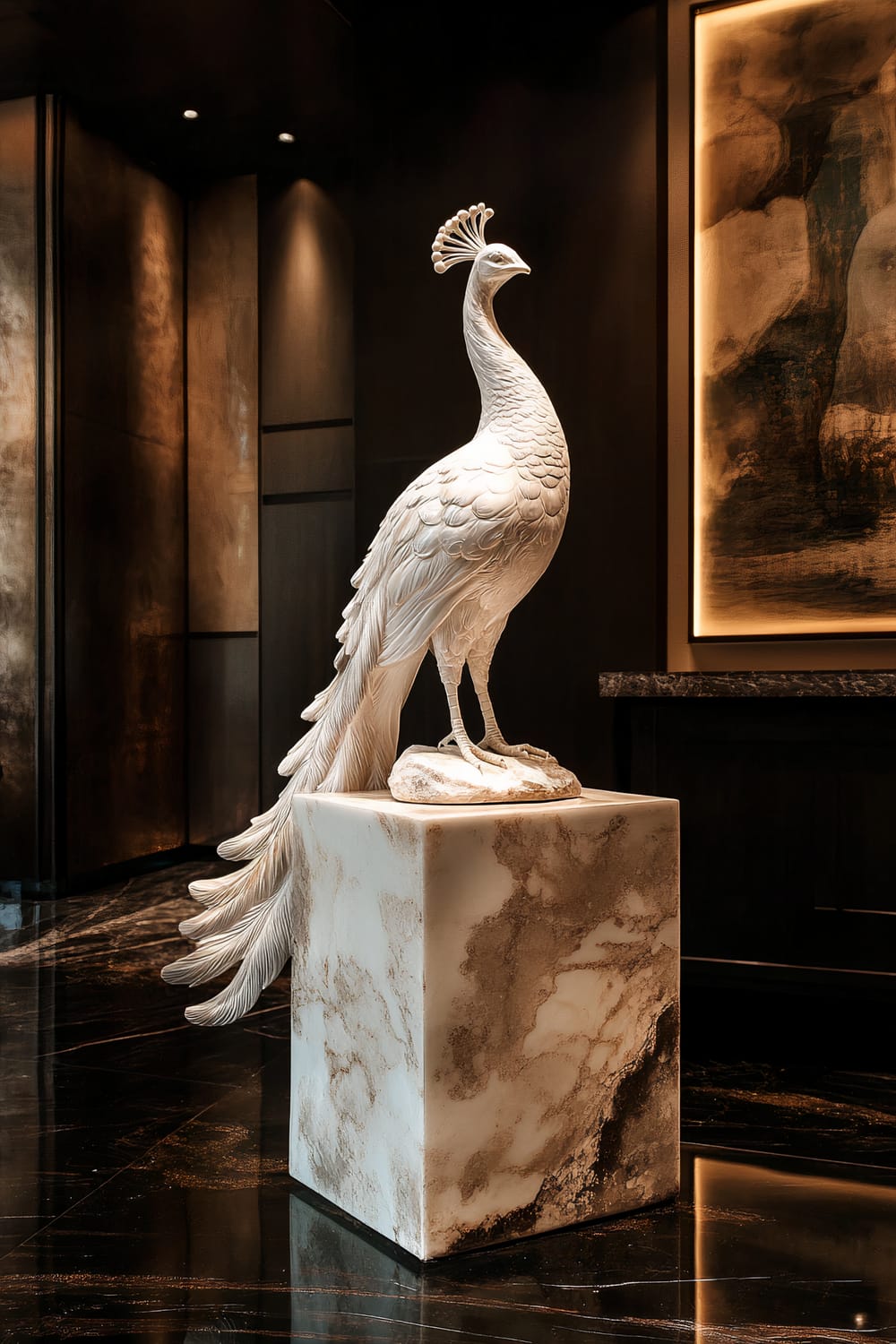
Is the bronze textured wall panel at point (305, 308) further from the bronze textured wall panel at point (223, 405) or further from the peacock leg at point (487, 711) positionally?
the peacock leg at point (487, 711)

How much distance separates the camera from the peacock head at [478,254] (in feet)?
5.71

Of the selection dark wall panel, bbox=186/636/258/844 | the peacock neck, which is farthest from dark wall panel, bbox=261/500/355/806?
the peacock neck

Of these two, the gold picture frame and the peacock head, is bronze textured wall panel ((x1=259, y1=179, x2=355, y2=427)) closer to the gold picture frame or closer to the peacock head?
the gold picture frame

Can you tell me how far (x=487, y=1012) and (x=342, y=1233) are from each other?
1.47 ft

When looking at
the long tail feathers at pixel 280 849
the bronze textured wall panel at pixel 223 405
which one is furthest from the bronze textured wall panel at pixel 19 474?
the long tail feathers at pixel 280 849

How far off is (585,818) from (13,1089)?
1.46 metres

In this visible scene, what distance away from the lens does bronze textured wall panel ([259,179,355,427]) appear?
15.5 ft

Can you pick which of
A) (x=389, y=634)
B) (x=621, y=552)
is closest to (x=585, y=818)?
(x=389, y=634)

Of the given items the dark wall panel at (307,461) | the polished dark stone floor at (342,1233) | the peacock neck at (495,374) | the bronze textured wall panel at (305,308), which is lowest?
the polished dark stone floor at (342,1233)

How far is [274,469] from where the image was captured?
485cm

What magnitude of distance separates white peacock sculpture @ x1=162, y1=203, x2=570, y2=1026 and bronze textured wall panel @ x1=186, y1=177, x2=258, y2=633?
10.4 ft

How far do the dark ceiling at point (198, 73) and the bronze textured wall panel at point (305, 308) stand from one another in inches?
9.1

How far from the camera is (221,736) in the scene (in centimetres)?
502

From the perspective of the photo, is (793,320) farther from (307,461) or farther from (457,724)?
(307,461)
